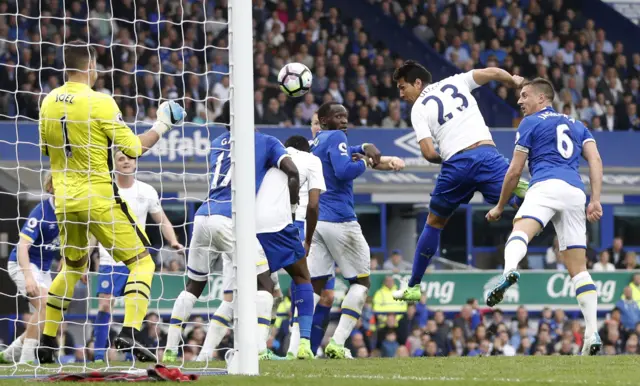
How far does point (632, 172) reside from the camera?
2305 centimetres

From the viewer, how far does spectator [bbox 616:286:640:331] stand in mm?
18938

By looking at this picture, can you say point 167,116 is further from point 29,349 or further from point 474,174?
point 29,349

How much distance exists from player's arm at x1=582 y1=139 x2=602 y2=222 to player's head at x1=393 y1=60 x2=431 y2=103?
5.50 ft

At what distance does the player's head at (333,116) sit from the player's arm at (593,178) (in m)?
2.41

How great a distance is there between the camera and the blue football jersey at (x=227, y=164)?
9367 mm

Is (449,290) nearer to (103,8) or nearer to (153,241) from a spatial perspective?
(153,241)

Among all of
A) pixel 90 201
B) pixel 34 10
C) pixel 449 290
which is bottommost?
pixel 449 290

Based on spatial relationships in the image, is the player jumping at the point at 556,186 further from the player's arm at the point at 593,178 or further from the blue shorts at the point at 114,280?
the blue shorts at the point at 114,280

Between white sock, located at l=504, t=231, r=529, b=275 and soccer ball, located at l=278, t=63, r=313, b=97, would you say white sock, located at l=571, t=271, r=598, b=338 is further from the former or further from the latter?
soccer ball, located at l=278, t=63, r=313, b=97

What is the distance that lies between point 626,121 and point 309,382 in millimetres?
18892

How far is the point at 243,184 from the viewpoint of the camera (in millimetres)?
7211

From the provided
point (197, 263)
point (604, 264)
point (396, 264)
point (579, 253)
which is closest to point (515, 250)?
point (579, 253)

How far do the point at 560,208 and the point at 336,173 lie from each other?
7.83 ft

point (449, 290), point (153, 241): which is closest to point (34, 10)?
point (153, 241)
